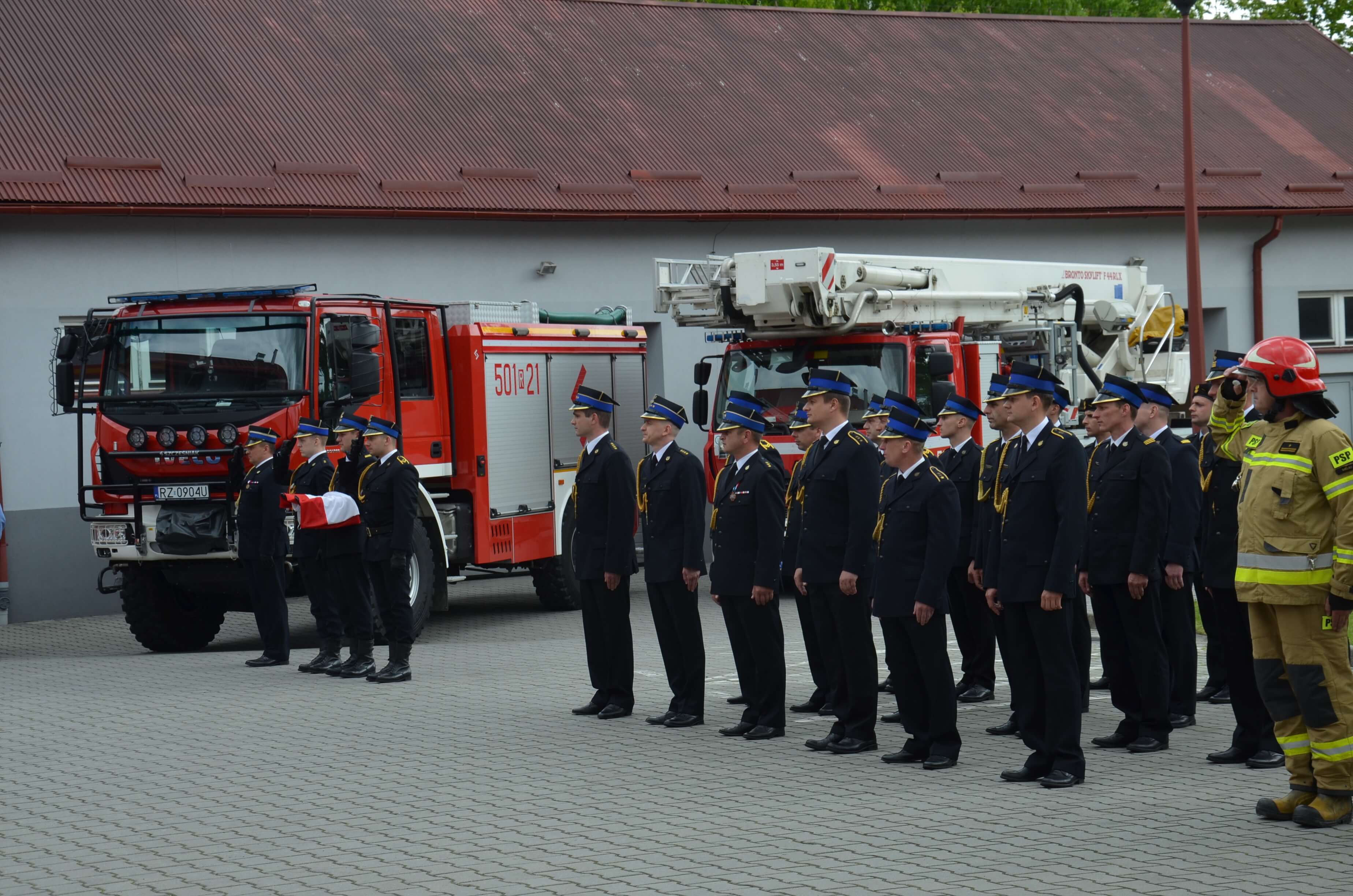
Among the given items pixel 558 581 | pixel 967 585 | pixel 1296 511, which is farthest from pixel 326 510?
pixel 1296 511

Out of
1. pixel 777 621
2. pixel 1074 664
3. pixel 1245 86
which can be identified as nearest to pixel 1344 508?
pixel 1074 664

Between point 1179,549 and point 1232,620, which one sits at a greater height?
point 1179,549

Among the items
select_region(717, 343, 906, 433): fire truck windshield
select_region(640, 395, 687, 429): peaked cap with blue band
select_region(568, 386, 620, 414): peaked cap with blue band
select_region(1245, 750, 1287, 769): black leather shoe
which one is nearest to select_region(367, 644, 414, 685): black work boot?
select_region(568, 386, 620, 414): peaked cap with blue band

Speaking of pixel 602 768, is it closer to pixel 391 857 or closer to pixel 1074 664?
pixel 391 857

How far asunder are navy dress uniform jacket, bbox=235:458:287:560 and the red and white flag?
65cm

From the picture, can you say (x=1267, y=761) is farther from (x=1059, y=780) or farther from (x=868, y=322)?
(x=868, y=322)

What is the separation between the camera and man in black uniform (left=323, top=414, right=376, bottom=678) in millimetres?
11703

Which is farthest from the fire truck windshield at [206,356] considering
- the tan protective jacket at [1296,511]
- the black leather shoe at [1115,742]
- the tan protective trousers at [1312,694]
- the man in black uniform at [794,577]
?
the tan protective trousers at [1312,694]

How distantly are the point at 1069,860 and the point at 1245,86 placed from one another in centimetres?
2449

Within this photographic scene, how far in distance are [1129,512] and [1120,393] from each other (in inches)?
25.3

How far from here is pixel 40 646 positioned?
50.4 feet

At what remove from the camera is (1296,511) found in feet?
21.6

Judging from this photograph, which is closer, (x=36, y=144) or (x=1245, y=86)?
(x=36, y=144)

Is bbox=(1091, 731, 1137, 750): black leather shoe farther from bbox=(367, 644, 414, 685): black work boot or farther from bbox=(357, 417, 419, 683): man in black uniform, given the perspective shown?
bbox=(367, 644, 414, 685): black work boot
